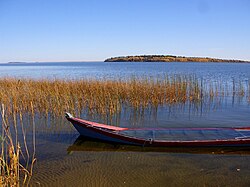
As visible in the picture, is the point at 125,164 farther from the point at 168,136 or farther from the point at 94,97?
the point at 94,97

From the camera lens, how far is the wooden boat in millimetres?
6469

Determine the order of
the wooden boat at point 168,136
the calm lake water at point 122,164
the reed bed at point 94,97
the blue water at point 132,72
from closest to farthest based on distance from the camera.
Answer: the calm lake water at point 122,164, the wooden boat at point 168,136, the reed bed at point 94,97, the blue water at point 132,72

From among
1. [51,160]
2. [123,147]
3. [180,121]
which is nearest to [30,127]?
[51,160]

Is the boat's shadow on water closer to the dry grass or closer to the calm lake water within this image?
the calm lake water

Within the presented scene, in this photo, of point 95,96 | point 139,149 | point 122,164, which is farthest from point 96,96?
point 122,164

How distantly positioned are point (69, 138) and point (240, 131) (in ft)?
16.4

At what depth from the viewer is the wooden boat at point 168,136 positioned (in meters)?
6.47

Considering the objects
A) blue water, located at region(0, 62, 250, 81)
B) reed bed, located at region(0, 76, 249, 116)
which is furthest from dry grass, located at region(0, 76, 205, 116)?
blue water, located at region(0, 62, 250, 81)

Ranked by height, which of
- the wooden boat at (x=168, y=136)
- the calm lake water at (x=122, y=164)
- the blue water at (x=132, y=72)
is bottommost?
the calm lake water at (x=122, y=164)

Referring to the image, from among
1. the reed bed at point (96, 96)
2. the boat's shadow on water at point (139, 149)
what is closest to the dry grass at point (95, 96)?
the reed bed at point (96, 96)

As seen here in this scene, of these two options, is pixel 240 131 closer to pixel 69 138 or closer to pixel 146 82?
pixel 69 138

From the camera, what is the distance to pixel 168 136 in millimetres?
7168

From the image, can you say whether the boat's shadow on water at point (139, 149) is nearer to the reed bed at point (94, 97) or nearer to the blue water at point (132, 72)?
the reed bed at point (94, 97)

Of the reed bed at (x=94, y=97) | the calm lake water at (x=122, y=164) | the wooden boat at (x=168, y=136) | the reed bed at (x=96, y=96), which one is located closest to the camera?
the calm lake water at (x=122, y=164)
